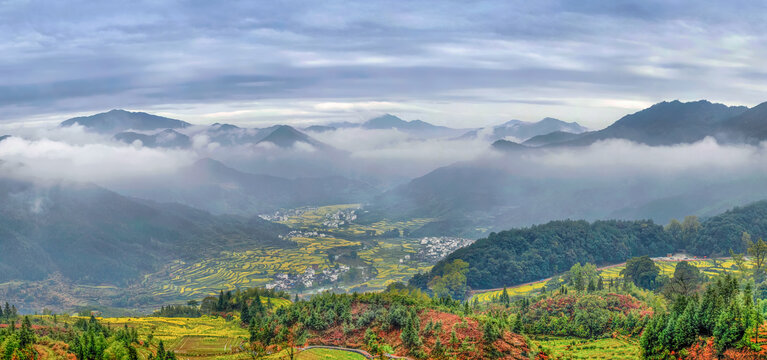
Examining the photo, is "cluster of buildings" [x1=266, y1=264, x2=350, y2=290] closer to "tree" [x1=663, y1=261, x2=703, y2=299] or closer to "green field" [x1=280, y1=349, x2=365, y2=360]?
"tree" [x1=663, y1=261, x2=703, y2=299]

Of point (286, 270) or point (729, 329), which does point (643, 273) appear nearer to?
point (729, 329)

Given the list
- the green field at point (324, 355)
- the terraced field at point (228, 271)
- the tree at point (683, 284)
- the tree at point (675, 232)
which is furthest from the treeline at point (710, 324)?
the terraced field at point (228, 271)

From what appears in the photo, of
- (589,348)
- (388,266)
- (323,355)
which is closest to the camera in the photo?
(323,355)

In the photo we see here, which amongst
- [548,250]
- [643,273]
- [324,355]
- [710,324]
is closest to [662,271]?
[643,273]

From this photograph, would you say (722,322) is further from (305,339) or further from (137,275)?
(137,275)

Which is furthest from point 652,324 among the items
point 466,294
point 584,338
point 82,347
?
point 466,294
